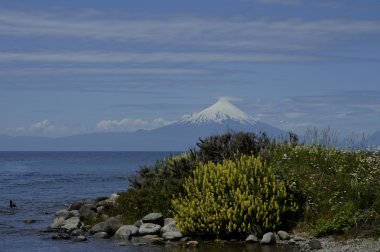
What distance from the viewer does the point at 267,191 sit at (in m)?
21.3

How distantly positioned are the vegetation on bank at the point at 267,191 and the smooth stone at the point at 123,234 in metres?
1.57

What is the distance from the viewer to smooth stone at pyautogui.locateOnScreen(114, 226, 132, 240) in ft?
74.4

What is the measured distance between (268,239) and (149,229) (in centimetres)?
410

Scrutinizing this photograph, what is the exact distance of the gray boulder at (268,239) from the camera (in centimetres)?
2056

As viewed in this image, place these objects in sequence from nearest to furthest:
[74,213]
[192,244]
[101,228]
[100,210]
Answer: [192,244] → [101,228] → [100,210] → [74,213]

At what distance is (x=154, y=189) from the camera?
983 inches

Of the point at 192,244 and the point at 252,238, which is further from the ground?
the point at 252,238

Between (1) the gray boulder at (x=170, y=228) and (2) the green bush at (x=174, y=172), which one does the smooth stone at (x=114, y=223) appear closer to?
(2) the green bush at (x=174, y=172)

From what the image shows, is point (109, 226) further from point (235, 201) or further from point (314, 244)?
point (314, 244)

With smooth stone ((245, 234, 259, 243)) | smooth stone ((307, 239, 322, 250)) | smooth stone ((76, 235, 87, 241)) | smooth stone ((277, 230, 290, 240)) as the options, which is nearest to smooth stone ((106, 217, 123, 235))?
smooth stone ((76, 235, 87, 241))

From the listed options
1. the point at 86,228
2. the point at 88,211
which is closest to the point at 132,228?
the point at 86,228


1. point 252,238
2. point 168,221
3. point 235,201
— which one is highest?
point 235,201

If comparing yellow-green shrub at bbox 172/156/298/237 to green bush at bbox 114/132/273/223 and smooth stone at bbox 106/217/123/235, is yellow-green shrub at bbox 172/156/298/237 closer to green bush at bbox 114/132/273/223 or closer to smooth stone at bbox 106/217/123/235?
green bush at bbox 114/132/273/223

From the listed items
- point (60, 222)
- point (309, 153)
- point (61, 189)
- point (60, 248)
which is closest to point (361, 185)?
point (309, 153)
